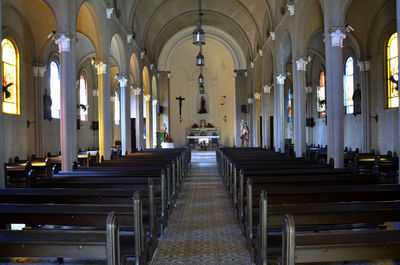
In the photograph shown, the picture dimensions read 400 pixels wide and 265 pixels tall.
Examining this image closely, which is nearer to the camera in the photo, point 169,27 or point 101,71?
point 101,71

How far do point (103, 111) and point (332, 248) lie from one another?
1313 cm

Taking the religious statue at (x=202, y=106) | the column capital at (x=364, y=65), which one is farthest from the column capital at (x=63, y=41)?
the religious statue at (x=202, y=106)

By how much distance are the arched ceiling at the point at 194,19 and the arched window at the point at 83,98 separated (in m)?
5.21

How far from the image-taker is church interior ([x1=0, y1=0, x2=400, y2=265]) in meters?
3.68

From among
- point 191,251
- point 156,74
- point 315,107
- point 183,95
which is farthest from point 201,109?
point 191,251

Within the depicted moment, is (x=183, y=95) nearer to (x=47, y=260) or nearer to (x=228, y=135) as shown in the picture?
(x=228, y=135)

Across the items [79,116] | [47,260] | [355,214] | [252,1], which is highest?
[252,1]

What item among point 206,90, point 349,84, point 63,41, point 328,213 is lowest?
point 328,213

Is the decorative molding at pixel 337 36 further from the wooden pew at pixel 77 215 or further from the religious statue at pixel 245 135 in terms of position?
the religious statue at pixel 245 135

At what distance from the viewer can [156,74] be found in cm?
3011

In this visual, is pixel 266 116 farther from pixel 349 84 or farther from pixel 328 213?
pixel 328 213

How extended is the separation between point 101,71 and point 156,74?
16055 mm

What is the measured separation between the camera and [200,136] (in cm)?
3312

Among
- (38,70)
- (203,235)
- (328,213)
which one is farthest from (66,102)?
(328,213)
